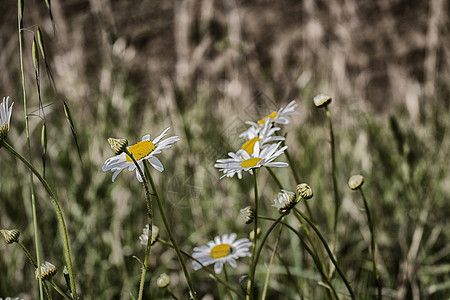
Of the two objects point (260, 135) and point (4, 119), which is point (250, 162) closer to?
point (260, 135)

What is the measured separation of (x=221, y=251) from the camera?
0.50 meters

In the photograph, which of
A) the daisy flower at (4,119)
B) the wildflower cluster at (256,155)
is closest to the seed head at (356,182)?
the wildflower cluster at (256,155)

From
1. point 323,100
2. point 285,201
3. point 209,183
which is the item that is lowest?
point 285,201

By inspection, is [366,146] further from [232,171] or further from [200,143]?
[232,171]

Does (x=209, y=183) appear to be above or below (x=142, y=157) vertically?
above

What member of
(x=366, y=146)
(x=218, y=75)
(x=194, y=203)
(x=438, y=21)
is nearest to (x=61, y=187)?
(x=194, y=203)

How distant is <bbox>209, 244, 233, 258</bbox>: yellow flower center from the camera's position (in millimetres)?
490

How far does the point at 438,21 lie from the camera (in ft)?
3.66

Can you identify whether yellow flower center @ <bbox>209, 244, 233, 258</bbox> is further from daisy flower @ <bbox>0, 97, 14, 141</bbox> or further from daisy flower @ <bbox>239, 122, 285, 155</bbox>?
daisy flower @ <bbox>0, 97, 14, 141</bbox>

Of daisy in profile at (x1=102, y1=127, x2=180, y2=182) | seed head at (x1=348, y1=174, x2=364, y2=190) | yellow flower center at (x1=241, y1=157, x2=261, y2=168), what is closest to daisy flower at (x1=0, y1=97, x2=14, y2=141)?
daisy in profile at (x1=102, y1=127, x2=180, y2=182)

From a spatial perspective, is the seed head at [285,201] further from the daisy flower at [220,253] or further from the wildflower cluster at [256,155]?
the daisy flower at [220,253]

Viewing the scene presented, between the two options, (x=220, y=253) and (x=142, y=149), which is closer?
(x=142, y=149)

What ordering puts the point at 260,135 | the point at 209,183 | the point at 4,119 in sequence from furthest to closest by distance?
the point at 209,183, the point at 260,135, the point at 4,119

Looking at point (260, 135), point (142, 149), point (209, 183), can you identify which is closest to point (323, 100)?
point (260, 135)
